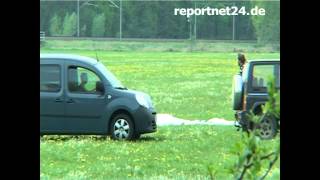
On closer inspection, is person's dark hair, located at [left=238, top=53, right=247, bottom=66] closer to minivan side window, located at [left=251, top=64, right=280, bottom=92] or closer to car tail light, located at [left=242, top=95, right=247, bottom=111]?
minivan side window, located at [left=251, top=64, right=280, bottom=92]

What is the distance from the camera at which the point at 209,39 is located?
3643 millimetres

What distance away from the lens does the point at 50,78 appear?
12.0 ft

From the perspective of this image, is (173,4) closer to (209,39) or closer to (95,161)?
(209,39)

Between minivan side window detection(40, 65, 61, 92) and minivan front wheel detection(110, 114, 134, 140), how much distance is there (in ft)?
1.42

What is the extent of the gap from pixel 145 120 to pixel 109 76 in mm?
373

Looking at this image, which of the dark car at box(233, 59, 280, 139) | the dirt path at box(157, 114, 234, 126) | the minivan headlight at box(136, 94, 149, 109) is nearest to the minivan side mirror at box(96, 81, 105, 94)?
the minivan headlight at box(136, 94, 149, 109)

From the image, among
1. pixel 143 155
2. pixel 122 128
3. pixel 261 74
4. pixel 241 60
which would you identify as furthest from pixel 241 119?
pixel 122 128

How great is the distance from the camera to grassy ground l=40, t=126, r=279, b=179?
11.6 ft

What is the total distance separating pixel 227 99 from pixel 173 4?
2.26 ft

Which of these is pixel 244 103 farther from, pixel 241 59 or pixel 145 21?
pixel 145 21

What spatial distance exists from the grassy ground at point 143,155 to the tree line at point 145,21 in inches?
23.9

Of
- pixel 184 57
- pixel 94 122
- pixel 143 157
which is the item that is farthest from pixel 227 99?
pixel 94 122

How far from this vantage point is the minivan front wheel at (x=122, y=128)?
3752mm
